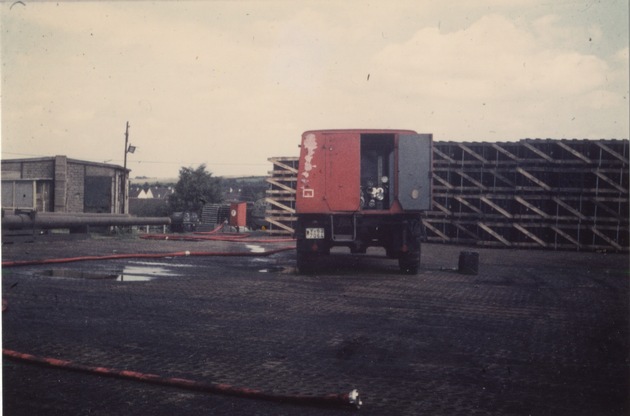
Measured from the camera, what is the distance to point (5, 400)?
11.5 feet

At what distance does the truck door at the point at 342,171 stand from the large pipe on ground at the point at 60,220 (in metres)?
10.6

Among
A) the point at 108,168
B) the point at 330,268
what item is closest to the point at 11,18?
the point at 330,268

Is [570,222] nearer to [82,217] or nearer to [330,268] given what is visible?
[330,268]

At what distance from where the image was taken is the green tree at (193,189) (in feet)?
198

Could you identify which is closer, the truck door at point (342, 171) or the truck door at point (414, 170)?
the truck door at point (414, 170)

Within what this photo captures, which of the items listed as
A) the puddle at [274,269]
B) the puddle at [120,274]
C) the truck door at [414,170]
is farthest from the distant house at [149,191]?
the truck door at [414,170]

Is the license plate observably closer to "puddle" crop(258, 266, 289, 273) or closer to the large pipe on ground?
"puddle" crop(258, 266, 289, 273)

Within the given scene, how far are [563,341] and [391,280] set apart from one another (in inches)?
180

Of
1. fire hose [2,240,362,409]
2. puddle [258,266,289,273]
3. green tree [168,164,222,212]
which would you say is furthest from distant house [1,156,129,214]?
fire hose [2,240,362,409]

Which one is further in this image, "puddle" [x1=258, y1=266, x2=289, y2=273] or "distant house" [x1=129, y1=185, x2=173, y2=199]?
"distant house" [x1=129, y1=185, x2=173, y2=199]

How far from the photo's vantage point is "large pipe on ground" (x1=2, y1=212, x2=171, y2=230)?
16500mm

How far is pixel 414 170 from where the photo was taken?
10.5 meters

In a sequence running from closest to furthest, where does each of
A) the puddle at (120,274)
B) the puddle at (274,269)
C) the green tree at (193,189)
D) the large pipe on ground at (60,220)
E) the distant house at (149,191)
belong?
the puddle at (120,274) → the puddle at (274,269) → the large pipe on ground at (60,220) → the green tree at (193,189) → the distant house at (149,191)

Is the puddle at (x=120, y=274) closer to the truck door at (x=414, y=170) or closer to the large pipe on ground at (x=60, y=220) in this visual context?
the truck door at (x=414, y=170)
